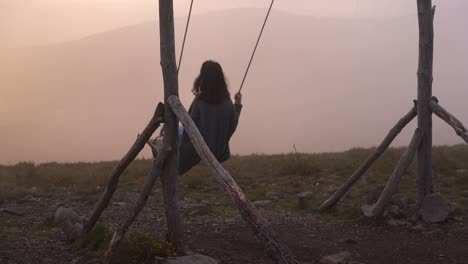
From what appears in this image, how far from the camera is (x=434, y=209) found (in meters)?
7.29

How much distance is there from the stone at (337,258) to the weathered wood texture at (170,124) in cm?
147

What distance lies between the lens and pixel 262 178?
11414 mm

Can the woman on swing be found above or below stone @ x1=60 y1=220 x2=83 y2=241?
above

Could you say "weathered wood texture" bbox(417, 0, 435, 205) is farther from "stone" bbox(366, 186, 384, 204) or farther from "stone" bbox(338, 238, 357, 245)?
"stone" bbox(338, 238, 357, 245)

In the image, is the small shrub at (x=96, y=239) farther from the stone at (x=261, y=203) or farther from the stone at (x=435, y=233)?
the stone at (x=435, y=233)

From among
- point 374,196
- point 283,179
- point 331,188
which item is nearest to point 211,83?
point 374,196

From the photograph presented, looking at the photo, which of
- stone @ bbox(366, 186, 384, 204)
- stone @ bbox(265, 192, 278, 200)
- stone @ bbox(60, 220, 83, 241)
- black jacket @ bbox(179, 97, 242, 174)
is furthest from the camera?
stone @ bbox(265, 192, 278, 200)

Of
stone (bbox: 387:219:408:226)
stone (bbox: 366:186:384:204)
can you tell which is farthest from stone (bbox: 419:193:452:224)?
stone (bbox: 366:186:384:204)

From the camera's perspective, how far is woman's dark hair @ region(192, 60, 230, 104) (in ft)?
20.8

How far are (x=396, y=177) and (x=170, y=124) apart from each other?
10.4ft

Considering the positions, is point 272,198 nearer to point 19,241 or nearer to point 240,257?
point 240,257

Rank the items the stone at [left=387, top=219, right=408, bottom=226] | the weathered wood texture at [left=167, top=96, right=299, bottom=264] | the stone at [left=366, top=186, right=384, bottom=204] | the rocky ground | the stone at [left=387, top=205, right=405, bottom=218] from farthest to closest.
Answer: the stone at [left=366, top=186, right=384, bottom=204] → the stone at [left=387, top=205, right=405, bottom=218] → the stone at [left=387, top=219, right=408, bottom=226] → the rocky ground → the weathered wood texture at [left=167, top=96, right=299, bottom=264]

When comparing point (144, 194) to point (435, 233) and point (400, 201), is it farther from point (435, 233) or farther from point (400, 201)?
point (400, 201)

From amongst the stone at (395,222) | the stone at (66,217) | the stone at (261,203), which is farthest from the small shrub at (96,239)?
the stone at (395,222)
